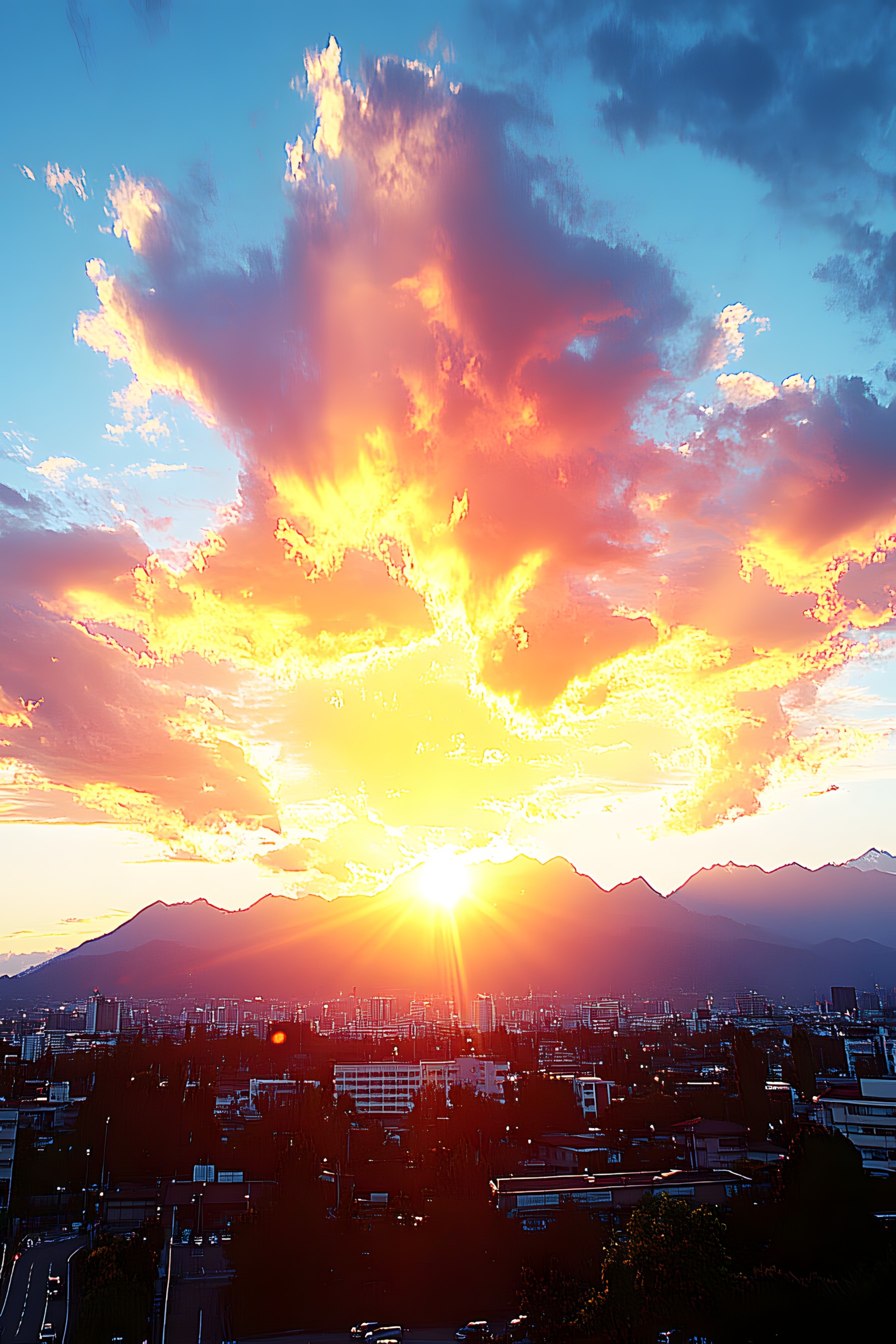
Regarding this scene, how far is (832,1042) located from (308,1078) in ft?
97.5

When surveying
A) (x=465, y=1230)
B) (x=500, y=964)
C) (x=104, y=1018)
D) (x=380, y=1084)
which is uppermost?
(x=500, y=964)

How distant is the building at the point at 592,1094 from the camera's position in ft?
118

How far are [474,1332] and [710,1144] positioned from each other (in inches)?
575

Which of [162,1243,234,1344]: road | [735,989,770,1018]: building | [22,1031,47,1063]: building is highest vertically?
[22,1031,47,1063]: building

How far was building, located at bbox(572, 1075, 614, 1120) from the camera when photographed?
35900 mm

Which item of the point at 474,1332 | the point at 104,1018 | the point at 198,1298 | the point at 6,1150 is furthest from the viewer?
the point at 104,1018

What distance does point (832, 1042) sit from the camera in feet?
159

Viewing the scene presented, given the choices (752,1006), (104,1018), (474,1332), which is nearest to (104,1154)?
(474,1332)

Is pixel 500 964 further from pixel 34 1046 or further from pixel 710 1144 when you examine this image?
pixel 710 1144

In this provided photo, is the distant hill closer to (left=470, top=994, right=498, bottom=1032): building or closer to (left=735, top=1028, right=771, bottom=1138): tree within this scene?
(left=470, top=994, right=498, bottom=1032): building

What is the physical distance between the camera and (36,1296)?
15578 millimetres

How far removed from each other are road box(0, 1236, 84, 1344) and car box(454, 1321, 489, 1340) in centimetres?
620

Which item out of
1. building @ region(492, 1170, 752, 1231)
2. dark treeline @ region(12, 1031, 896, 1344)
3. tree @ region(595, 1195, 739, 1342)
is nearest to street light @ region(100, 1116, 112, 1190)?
dark treeline @ region(12, 1031, 896, 1344)

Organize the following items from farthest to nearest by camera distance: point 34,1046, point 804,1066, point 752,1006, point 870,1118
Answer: point 752,1006
point 34,1046
point 804,1066
point 870,1118
